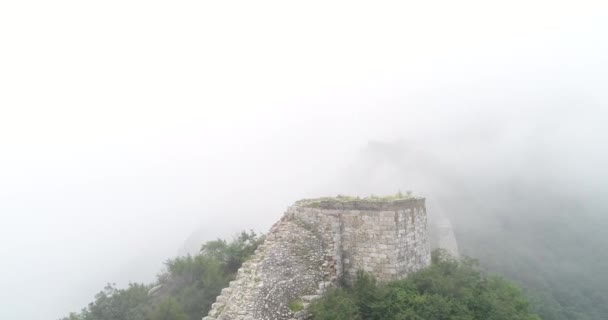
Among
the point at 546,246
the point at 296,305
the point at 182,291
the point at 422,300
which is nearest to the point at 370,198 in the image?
the point at 422,300

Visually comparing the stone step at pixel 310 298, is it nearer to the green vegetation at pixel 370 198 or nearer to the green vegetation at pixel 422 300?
the green vegetation at pixel 422 300

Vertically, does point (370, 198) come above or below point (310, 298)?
above

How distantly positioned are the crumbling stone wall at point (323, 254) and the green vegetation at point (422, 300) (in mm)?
485

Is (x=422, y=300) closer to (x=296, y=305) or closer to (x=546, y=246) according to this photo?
(x=296, y=305)

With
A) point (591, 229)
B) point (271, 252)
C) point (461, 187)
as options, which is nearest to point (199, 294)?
point (271, 252)

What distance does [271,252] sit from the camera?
13.1 meters

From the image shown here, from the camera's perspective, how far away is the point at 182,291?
17250 mm

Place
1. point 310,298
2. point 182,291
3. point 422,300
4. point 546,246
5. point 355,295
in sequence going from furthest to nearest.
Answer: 1. point 546,246
2. point 182,291
3. point 355,295
4. point 310,298
5. point 422,300

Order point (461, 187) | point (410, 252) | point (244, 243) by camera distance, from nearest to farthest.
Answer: point (410, 252), point (244, 243), point (461, 187)

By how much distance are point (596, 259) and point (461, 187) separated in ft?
86.1

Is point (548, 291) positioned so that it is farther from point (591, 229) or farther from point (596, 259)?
point (591, 229)

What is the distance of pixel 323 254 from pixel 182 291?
703cm

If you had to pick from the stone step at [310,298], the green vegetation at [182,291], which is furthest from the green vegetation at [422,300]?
the green vegetation at [182,291]

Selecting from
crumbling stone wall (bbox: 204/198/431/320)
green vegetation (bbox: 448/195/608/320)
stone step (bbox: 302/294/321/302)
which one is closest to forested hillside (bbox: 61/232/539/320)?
stone step (bbox: 302/294/321/302)
